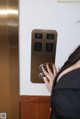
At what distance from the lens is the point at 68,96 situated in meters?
0.64

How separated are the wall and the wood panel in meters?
0.20

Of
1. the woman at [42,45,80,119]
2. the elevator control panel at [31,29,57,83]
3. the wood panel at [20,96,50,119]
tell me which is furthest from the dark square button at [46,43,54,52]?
the woman at [42,45,80,119]

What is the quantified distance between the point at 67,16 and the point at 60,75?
44 cm

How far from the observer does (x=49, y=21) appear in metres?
1.07

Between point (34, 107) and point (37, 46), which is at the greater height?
point (37, 46)

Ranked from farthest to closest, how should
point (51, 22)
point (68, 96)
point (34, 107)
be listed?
point (34, 107)
point (51, 22)
point (68, 96)

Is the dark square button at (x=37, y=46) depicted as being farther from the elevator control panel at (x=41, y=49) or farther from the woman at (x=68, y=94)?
the woman at (x=68, y=94)

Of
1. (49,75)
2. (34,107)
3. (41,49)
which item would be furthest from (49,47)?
(34,107)

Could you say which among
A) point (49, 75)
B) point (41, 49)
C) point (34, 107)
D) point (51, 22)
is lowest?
point (34, 107)

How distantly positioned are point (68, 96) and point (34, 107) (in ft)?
2.13

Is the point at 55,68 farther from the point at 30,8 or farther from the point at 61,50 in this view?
the point at 30,8

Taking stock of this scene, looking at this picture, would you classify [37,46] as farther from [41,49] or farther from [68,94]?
[68,94]

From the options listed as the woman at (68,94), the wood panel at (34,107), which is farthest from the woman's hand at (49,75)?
the woman at (68,94)

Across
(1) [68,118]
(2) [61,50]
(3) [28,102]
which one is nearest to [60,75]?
(1) [68,118]
